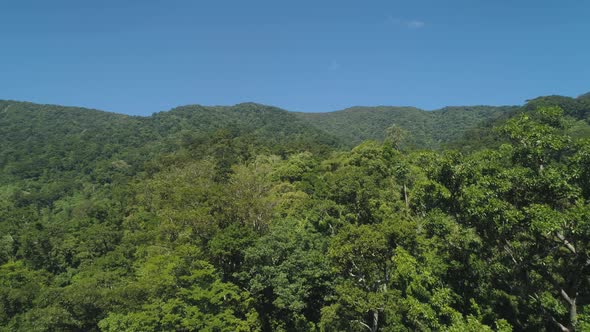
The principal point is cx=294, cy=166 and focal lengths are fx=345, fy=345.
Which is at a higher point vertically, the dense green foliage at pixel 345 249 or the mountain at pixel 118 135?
the mountain at pixel 118 135

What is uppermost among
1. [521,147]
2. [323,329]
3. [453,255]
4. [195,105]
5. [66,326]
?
[195,105]

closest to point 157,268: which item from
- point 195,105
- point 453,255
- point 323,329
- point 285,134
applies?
point 323,329

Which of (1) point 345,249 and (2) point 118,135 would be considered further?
(2) point 118,135

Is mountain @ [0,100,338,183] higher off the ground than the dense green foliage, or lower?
higher

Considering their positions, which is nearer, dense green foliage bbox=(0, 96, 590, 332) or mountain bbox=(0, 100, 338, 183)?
dense green foliage bbox=(0, 96, 590, 332)

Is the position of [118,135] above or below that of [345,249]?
above

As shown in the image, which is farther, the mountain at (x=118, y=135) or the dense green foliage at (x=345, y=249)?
the mountain at (x=118, y=135)

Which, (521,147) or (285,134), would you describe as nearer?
(521,147)

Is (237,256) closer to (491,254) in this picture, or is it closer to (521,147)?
(491,254)
